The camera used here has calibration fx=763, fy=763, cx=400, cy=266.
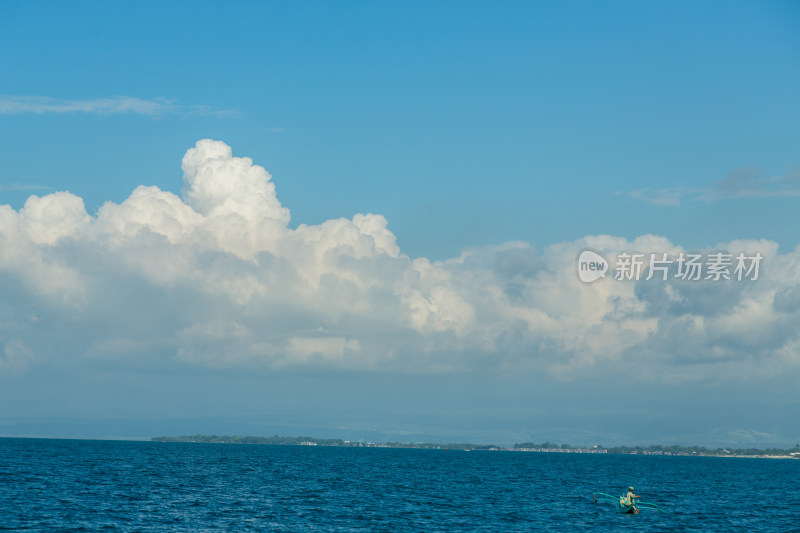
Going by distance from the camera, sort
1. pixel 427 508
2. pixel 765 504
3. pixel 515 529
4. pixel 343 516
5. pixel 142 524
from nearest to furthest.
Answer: pixel 142 524 < pixel 515 529 < pixel 343 516 < pixel 427 508 < pixel 765 504

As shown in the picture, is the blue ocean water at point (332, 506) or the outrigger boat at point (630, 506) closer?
the blue ocean water at point (332, 506)

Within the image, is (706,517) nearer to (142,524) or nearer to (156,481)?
(142,524)

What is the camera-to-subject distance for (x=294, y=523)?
7538 centimetres

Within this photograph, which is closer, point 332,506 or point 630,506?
point 332,506

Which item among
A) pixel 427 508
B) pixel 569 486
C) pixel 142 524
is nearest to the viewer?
pixel 142 524

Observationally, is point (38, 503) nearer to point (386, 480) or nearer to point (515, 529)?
point (515, 529)

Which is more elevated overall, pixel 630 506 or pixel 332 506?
pixel 630 506

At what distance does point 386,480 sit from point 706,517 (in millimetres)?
65774

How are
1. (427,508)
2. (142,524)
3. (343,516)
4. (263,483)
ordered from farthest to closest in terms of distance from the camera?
(263,483) < (427,508) < (343,516) < (142,524)

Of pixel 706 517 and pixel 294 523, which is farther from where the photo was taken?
pixel 706 517

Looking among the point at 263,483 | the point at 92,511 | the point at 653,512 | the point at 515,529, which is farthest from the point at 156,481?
the point at 653,512

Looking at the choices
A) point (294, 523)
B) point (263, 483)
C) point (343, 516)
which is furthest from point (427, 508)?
point (263, 483)

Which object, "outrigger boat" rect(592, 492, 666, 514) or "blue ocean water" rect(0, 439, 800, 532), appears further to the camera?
"outrigger boat" rect(592, 492, 666, 514)

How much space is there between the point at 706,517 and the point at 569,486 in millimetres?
52492
